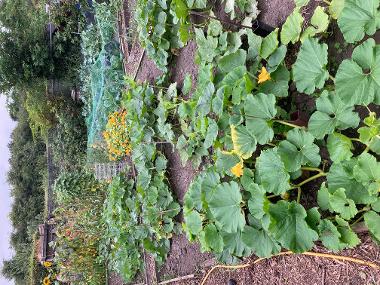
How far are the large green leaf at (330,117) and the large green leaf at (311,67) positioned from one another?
0.31 ft

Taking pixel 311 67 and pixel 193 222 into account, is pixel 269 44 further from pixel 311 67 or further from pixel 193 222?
pixel 193 222

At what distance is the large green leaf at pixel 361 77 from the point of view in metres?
1.92

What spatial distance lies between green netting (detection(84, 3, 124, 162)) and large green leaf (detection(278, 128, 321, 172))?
3.77m

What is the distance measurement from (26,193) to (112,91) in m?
8.83

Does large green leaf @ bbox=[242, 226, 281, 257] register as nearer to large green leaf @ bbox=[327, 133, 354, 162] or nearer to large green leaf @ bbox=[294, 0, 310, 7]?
large green leaf @ bbox=[327, 133, 354, 162]

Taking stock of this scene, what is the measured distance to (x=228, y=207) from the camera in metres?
2.62

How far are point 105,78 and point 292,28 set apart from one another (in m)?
3.81

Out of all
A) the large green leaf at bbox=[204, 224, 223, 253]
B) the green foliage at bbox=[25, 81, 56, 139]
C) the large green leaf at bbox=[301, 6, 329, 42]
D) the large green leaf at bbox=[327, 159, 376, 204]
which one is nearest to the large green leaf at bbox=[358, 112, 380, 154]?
the large green leaf at bbox=[327, 159, 376, 204]

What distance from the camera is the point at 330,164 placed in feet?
7.79

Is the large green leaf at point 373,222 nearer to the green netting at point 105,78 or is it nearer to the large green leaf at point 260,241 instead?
the large green leaf at point 260,241

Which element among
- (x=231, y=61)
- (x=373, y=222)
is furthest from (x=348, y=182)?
(x=231, y=61)

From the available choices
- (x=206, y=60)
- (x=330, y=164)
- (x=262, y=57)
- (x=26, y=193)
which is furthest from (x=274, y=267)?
(x=26, y=193)

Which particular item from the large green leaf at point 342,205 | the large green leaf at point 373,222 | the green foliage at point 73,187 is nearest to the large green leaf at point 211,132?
the large green leaf at point 342,205

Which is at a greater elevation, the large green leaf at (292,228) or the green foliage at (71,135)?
the green foliage at (71,135)
